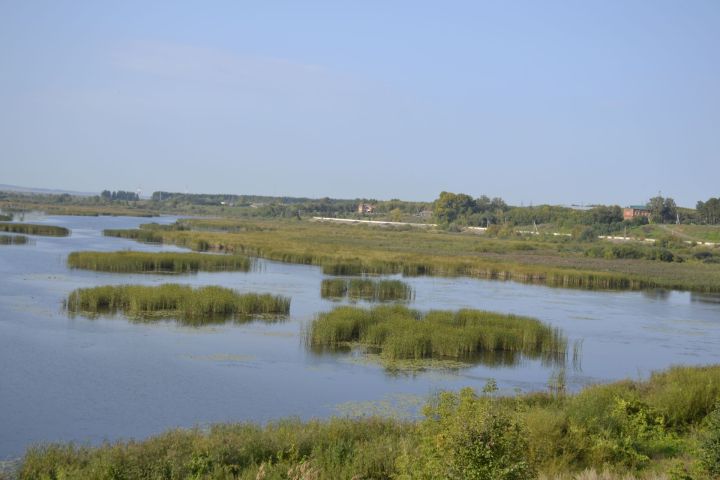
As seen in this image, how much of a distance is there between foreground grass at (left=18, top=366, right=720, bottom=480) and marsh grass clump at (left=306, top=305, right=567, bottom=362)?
6.81 m

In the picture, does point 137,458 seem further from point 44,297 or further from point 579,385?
point 44,297

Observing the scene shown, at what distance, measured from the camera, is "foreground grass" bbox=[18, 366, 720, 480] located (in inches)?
289

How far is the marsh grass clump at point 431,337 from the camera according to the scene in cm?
1967

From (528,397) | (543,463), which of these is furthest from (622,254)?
(543,463)

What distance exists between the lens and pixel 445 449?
734cm

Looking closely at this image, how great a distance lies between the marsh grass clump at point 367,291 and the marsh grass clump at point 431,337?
7.24m

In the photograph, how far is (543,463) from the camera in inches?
380

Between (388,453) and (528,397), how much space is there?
4.86 m

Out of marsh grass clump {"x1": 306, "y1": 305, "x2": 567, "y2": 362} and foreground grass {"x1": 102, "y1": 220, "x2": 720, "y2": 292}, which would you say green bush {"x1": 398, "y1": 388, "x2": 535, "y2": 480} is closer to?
marsh grass clump {"x1": 306, "y1": 305, "x2": 567, "y2": 362}

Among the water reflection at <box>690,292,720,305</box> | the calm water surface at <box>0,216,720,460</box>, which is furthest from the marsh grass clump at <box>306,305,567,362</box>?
the water reflection at <box>690,292,720,305</box>

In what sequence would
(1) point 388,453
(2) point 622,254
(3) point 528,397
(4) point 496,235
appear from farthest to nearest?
(4) point 496,235 → (2) point 622,254 → (3) point 528,397 → (1) point 388,453

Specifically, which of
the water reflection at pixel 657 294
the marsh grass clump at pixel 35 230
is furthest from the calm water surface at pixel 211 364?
the marsh grass clump at pixel 35 230

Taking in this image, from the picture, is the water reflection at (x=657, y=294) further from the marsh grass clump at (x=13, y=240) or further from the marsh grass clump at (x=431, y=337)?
the marsh grass clump at (x=13, y=240)

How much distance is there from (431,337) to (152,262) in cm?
1882
